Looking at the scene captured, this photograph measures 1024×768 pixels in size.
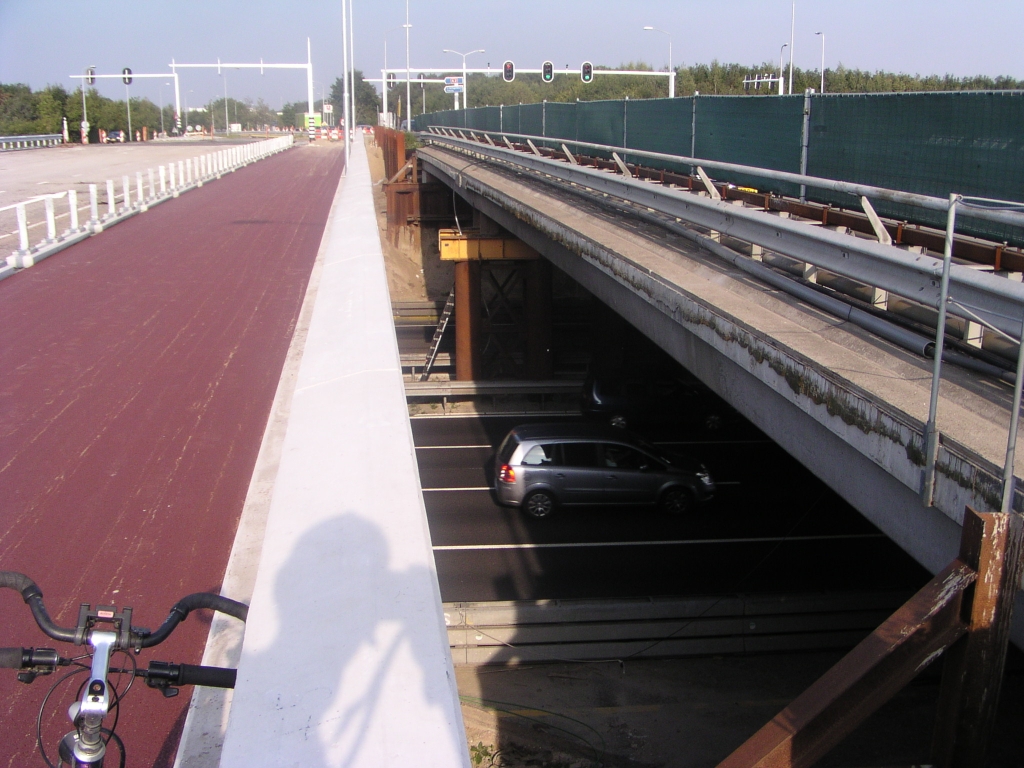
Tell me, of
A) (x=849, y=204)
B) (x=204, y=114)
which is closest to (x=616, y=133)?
(x=849, y=204)

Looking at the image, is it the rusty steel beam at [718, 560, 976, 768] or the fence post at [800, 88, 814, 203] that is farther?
the fence post at [800, 88, 814, 203]

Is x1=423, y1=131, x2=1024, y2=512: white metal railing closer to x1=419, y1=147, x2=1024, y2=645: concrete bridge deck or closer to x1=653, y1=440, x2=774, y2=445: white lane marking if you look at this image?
x1=419, y1=147, x2=1024, y2=645: concrete bridge deck

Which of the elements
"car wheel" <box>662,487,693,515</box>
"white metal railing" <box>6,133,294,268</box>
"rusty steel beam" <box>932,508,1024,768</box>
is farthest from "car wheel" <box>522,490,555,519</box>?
"rusty steel beam" <box>932,508,1024,768</box>

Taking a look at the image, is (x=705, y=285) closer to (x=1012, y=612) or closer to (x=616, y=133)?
(x=1012, y=612)

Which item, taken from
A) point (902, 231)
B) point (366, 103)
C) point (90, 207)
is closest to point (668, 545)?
point (902, 231)

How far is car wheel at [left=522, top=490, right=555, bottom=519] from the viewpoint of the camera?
1595 cm

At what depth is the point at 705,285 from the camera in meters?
7.19

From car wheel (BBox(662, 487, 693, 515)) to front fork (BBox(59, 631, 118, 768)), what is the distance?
14533 mm

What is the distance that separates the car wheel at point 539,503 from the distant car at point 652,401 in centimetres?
561

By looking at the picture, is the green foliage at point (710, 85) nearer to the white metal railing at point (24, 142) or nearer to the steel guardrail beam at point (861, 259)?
the steel guardrail beam at point (861, 259)

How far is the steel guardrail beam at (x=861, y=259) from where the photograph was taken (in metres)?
3.78

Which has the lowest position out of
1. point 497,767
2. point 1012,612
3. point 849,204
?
point 497,767

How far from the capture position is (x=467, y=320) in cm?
2411

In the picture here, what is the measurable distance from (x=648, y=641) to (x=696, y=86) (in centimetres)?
3496
